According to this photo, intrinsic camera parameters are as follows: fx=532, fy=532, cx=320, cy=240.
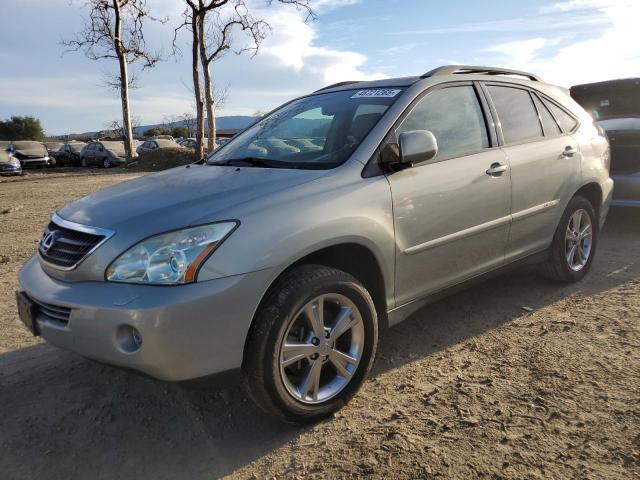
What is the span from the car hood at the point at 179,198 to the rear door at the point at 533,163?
170 centimetres

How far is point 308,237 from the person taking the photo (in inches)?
101

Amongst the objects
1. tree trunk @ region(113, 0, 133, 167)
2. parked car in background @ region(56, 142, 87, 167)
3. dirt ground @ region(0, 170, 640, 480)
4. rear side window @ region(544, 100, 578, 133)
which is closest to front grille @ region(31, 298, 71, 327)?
dirt ground @ region(0, 170, 640, 480)

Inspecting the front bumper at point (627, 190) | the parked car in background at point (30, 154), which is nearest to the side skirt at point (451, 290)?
the front bumper at point (627, 190)

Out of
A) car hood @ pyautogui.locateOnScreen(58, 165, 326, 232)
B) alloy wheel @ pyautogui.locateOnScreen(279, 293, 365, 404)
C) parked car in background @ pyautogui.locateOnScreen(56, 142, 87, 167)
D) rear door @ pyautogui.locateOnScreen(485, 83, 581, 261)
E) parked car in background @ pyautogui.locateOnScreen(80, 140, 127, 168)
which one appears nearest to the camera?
car hood @ pyautogui.locateOnScreen(58, 165, 326, 232)

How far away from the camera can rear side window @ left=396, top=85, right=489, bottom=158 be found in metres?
3.33

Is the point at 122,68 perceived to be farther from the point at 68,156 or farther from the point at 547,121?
the point at 547,121

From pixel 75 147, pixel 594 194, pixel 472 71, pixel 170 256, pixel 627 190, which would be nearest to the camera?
pixel 170 256

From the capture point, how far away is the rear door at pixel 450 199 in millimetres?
3061

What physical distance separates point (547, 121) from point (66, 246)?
11.9ft

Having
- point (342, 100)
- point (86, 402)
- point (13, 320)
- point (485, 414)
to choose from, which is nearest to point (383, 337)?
point (485, 414)

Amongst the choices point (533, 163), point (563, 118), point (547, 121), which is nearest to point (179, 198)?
point (533, 163)

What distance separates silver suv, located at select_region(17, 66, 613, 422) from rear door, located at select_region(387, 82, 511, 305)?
12mm

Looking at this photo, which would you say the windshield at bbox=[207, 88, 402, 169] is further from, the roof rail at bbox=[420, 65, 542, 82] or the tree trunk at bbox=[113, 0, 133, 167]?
the tree trunk at bbox=[113, 0, 133, 167]

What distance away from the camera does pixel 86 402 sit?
297 centimetres
